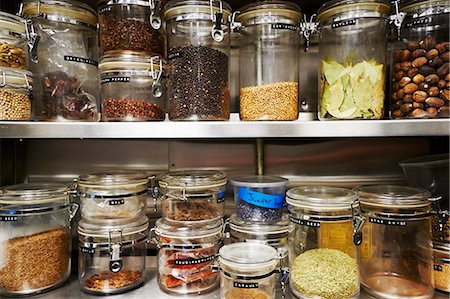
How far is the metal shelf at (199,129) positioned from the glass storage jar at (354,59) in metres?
0.05

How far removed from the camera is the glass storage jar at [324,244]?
0.81 meters

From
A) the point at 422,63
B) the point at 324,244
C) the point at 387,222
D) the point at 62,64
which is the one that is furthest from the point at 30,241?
the point at 422,63

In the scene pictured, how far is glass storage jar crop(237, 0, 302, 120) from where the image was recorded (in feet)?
2.86

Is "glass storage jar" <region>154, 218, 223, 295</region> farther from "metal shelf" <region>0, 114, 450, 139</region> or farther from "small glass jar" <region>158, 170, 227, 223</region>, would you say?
"metal shelf" <region>0, 114, 450, 139</region>

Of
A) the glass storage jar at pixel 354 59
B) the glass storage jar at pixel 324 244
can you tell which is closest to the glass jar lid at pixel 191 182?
the glass storage jar at pixel 324 244

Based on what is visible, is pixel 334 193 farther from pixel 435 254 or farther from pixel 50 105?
pixel 50 105

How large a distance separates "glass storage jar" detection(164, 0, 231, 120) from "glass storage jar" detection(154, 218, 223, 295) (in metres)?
0.31

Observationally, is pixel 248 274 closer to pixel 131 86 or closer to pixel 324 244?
pixel 324 244

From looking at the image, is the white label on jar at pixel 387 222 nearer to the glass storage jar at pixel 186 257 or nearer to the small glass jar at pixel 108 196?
the glass storage jar at pixel 186 257

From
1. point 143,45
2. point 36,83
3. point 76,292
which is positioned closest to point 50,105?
point 36,83

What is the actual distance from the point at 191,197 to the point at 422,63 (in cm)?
70

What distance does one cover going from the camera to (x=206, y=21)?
90cm

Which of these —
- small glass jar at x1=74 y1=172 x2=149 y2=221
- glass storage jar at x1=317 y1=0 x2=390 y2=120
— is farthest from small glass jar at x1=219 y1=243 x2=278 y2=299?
glass storage jar at x1=317 y1=0 x2=390 y2=120

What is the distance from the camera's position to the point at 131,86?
911mm
